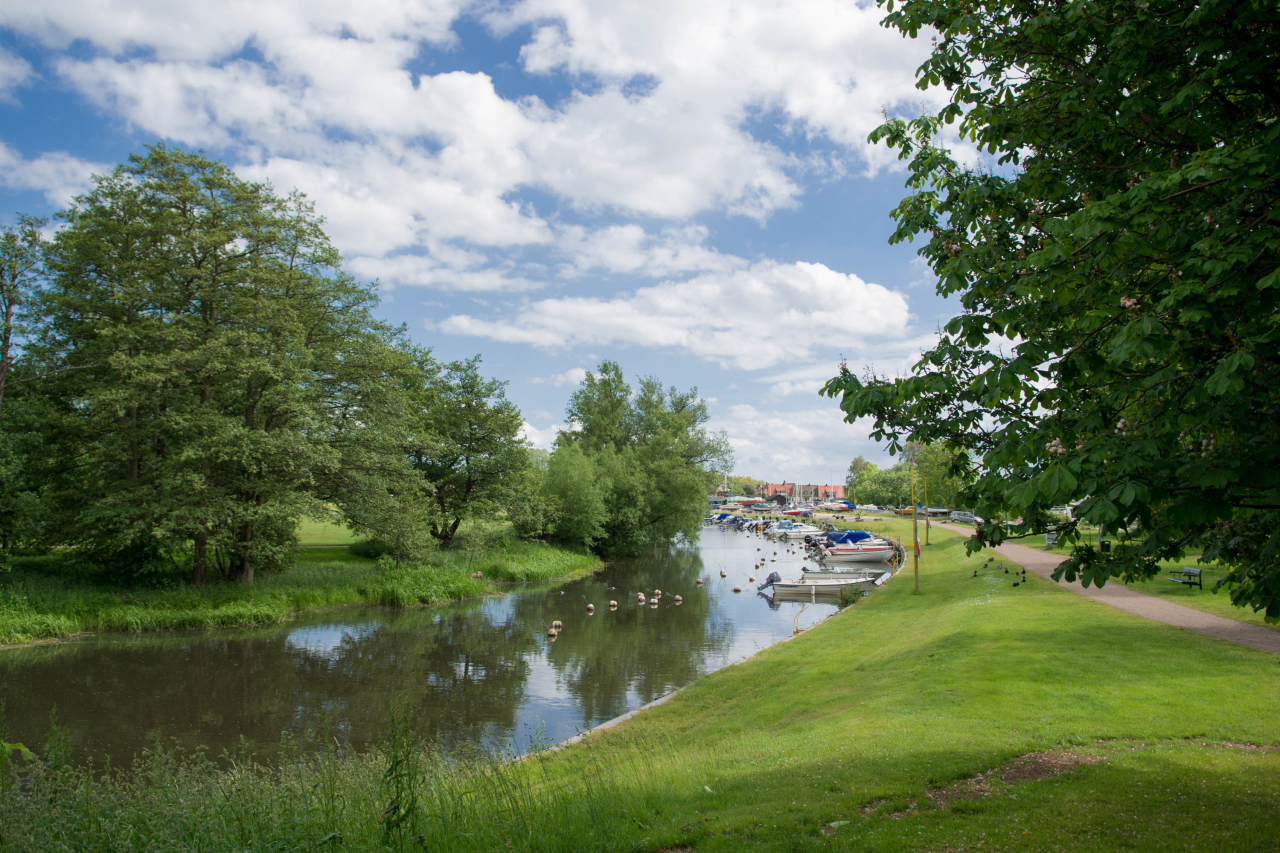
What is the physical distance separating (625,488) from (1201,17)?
50.3 metres

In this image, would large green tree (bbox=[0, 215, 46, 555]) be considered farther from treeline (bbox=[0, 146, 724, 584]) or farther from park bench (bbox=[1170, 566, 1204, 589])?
park bench (bbox=[1170, 566, 1204, 589])

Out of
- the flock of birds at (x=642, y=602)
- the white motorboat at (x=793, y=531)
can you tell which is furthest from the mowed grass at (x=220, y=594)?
the white motorboat at (x=793, y=531)

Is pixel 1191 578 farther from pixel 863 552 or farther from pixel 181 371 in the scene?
pixel 181 371

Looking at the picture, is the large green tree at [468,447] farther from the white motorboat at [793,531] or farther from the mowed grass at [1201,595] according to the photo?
the white motorboat at [793,531]

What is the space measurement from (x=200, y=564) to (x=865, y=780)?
27.1 metres

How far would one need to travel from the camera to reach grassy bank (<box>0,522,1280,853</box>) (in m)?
5.98

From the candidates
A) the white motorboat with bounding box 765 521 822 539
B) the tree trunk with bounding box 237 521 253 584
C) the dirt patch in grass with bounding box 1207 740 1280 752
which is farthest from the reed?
the white motorboat with bounding box 765 521 822 539

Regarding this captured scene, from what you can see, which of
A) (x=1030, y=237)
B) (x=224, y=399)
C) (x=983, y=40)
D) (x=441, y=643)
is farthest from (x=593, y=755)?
(x=224, y=399)

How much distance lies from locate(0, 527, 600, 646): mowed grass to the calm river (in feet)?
3.21

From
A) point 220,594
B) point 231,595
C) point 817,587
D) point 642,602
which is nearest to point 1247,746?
point 642,602

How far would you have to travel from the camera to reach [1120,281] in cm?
572

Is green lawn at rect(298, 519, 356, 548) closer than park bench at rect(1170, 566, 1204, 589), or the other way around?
park bench at rect(1170, 566, 1204, 589)

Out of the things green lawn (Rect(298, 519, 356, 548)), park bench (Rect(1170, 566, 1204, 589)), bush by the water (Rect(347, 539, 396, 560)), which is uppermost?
park bench (Rect(1170, 566, 1204, 589))

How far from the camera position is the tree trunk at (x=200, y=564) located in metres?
25.8
